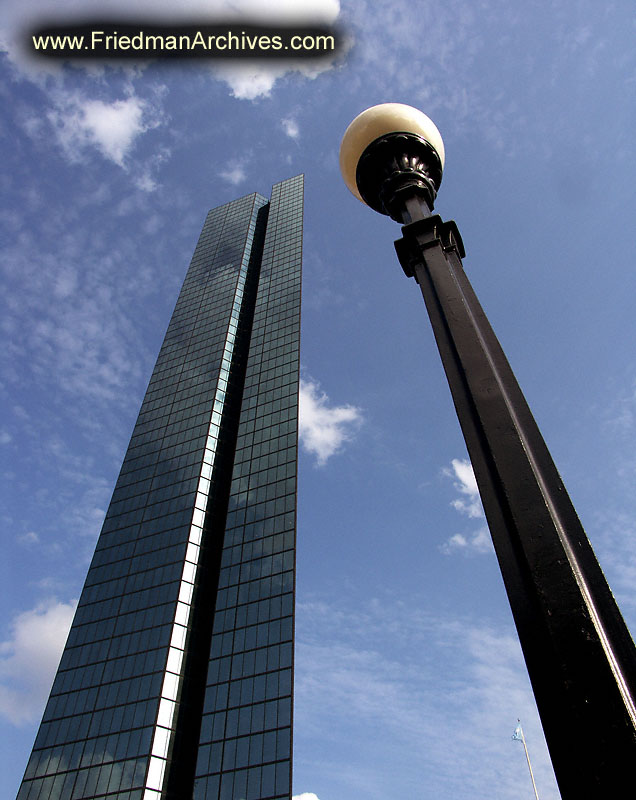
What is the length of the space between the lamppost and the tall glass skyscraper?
4426cm

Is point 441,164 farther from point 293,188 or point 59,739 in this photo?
point 293,188

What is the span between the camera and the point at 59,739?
48344 mm

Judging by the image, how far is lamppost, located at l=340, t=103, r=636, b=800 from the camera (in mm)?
2967

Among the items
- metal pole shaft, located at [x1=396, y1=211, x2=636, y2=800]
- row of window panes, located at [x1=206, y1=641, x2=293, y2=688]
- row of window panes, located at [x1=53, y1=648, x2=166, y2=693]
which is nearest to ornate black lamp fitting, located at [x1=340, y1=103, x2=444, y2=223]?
metal pole shaft, located at [x1=396, y1=211, x2=636, y2=800]

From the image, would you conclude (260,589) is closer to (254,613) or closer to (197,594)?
(254,613)

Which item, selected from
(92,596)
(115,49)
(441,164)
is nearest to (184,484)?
(92,596)

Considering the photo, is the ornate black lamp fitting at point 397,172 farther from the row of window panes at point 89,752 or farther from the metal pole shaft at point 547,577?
the row of window panes at point 89,752

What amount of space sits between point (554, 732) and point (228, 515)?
57.6 meters

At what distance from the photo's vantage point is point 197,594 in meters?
54.8

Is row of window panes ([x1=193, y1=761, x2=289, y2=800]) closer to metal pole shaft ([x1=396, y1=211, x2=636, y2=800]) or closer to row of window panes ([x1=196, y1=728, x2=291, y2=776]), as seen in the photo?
row of window panes ([x1=196, y1=728, x2=291, y2=776])

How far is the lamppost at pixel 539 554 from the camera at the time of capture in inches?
117

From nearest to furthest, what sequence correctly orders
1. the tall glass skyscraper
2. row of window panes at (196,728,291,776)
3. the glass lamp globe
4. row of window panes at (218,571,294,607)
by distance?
the glass lamp globe < row of window panes at (196,728,291,776) < the tall glass skyscraper < row of window panes at (218,571,294,607)

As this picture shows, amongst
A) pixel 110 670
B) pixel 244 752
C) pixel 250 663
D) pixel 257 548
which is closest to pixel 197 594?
pixel 257 548

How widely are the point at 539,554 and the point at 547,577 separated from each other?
16cm
